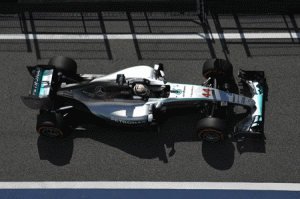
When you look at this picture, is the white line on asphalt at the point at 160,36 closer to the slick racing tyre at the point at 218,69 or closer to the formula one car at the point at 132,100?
the slick racing tyre at the point at 218,69

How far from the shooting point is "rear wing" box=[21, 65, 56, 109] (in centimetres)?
825

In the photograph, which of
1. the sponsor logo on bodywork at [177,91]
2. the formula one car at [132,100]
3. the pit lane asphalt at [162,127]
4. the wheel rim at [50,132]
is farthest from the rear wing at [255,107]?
the wheel rim at [50,132]

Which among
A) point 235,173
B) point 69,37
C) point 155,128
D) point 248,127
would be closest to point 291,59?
point 248,127

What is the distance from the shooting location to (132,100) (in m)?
8.41

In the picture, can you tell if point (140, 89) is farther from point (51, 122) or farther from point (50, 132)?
point (50, 132)

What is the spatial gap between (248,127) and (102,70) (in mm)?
4755

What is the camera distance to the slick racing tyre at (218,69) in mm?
8992

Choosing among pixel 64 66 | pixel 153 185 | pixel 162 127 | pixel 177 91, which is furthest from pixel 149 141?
pixel 64 66

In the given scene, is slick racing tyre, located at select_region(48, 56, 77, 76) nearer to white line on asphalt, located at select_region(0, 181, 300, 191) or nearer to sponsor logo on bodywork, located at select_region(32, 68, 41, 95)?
sponsor logo on bodywork, located at select_region(32, 68, 41, 95)

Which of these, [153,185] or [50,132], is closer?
[153,185]

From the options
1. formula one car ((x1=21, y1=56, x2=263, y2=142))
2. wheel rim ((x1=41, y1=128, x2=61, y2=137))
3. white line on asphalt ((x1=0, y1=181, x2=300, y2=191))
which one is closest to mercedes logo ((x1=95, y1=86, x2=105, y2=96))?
formula one car ((x1=21, y1=56, x2=263, y2=142))

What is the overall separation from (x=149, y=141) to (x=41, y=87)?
321 cm

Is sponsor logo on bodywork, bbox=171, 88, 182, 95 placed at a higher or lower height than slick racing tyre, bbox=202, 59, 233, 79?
lower

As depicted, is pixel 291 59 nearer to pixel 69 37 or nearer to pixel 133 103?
pixel 133 103
